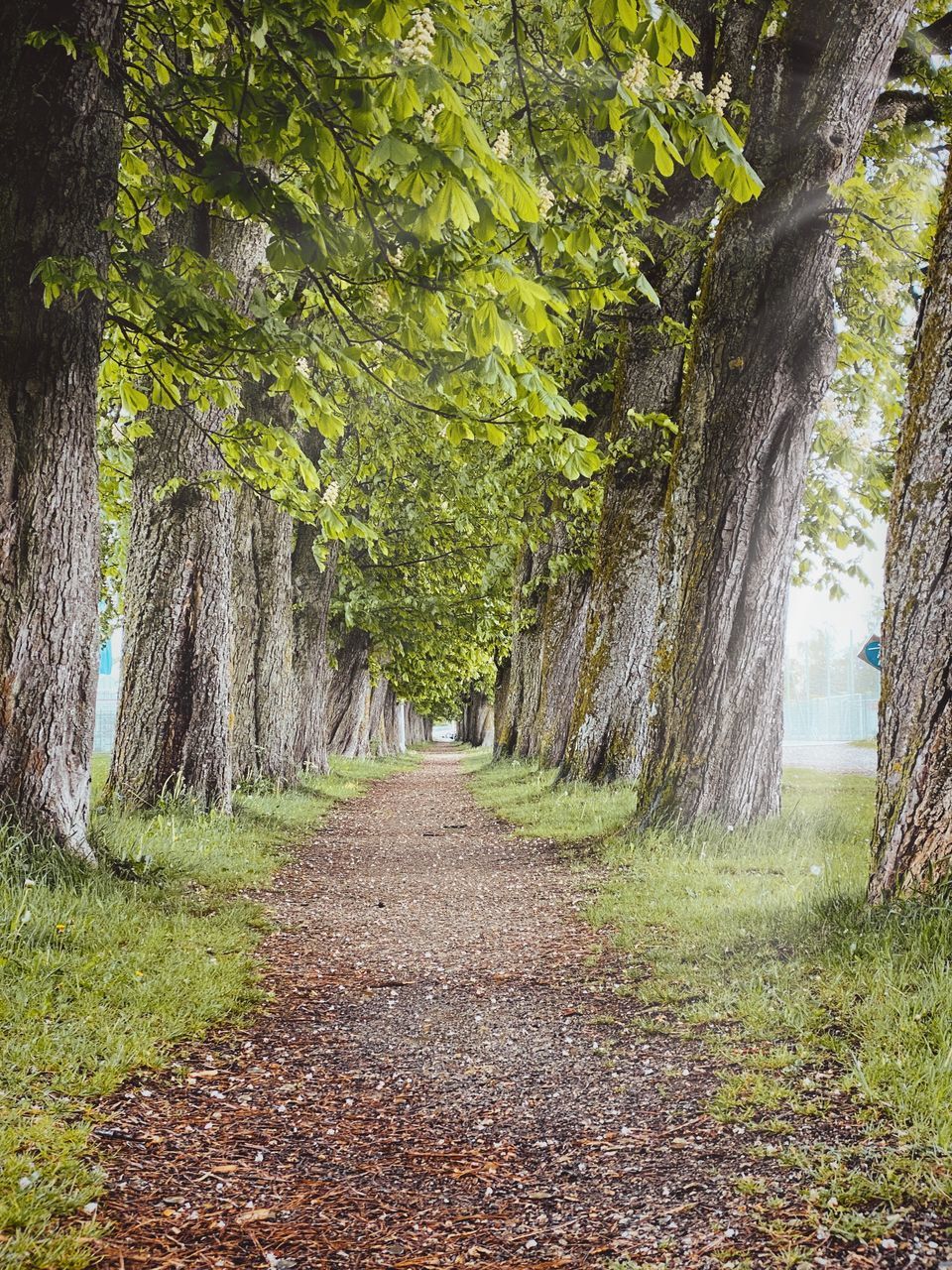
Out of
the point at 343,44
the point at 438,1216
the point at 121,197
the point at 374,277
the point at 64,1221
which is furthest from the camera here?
the point at 121,197

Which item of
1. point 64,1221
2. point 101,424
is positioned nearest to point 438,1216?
point 64,1221

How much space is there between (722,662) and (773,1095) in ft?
14.6

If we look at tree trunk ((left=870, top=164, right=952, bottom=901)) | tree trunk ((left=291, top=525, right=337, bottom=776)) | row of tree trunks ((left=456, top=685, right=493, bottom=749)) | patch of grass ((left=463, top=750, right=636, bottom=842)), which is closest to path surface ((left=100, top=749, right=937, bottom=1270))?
tree trunk ((left=870, top=164, right=952, bottom=901))

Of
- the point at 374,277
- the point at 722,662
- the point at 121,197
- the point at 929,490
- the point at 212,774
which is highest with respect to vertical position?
the point at 121,197

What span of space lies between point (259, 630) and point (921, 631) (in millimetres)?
8525

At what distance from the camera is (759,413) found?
7.09 meters

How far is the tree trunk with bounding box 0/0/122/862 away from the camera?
16.3ft

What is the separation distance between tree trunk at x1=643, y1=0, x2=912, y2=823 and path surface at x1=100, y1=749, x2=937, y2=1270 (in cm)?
234

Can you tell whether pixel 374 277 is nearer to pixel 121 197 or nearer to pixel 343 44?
pixel 343 44

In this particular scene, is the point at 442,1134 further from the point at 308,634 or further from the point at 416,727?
the point at 416,727

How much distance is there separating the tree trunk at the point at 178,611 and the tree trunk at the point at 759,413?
13.8 ft

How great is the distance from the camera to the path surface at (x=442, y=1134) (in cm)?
254

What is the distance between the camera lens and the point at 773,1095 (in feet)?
Answer: 10.2

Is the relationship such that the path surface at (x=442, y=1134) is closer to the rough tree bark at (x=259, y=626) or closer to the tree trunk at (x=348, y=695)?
the rough tree bark at (x=259, y=626)
